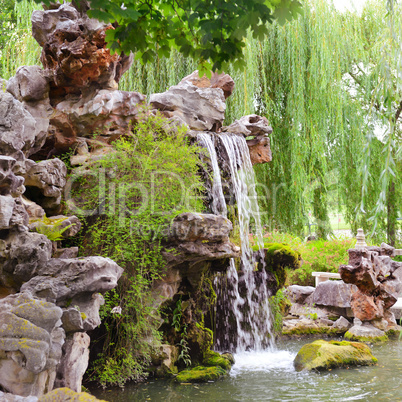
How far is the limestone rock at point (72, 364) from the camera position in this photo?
3.92 meters

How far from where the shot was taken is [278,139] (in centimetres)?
1146

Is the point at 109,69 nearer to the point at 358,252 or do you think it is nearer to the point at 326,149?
the point at 358,252

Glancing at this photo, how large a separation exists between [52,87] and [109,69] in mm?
933

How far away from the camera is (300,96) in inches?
425

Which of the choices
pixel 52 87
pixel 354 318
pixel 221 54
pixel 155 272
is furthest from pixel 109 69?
pixel 354 318

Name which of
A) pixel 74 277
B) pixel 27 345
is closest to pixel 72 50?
pixel 74 277

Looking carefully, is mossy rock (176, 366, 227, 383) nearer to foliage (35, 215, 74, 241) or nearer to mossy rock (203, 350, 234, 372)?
mossy rock (203, 350, 234, 372)

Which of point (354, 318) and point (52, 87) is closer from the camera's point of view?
point (52, 87)

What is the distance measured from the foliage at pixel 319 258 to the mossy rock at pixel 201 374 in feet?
22.8

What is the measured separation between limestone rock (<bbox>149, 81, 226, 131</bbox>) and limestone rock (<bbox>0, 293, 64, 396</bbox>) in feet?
16.6

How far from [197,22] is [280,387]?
4.37 m

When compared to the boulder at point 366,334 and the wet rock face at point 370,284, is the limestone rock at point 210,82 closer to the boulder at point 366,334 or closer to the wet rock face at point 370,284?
the wet rock face at point 370,284

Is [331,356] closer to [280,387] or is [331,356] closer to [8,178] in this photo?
[280,387]

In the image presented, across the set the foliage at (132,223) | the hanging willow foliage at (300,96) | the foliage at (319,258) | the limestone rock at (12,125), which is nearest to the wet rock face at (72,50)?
the foliage at (132,223)
